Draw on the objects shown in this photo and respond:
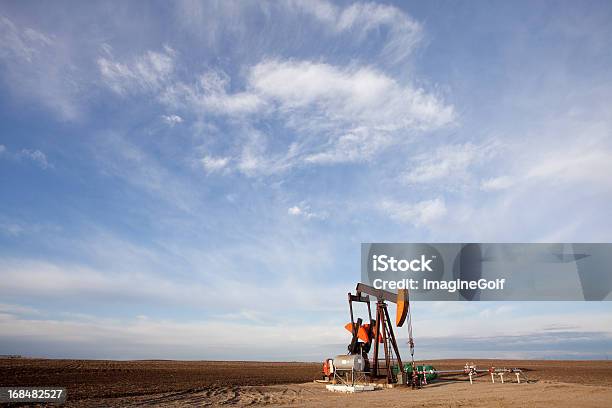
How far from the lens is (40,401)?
16.5 meters

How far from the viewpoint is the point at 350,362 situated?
850 inches

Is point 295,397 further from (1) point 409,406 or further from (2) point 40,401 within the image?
(2) point 40,401

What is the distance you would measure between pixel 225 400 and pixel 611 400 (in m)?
13.2

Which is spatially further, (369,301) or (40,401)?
(369,301)

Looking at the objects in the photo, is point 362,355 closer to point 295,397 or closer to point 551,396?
point 295,397

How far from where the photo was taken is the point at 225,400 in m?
17.4

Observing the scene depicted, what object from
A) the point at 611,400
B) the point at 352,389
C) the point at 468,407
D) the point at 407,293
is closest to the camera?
the point at 468,407

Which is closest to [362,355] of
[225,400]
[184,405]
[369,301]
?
[369,301]

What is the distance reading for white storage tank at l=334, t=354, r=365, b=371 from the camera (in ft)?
70.8

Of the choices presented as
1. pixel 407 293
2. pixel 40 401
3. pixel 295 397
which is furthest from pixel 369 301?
pixel 40 401

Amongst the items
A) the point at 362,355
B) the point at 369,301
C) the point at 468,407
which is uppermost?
the point at 369,301

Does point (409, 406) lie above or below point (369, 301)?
below

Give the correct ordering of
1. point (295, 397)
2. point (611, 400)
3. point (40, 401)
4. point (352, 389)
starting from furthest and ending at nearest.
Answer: point (352, 389)
point (295, 397)
point (40, 401)
point (611, 400)

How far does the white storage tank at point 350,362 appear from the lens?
70.8 ft
